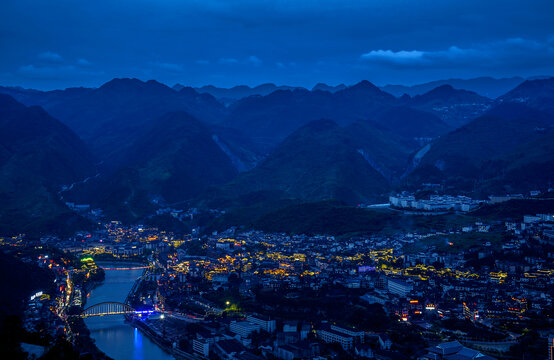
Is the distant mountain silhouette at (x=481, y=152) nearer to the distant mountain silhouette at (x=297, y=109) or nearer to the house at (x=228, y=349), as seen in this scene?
the distant mountain silhouette at (x=297, y=109)

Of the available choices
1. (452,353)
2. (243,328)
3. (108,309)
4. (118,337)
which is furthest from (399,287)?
(108,309)

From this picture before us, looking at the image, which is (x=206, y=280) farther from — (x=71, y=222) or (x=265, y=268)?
(x=71, y=222)

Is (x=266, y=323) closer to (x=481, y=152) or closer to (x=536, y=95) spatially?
(x=481, y=152)

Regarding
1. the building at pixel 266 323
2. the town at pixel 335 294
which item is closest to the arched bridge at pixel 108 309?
the town at pixel 335 294

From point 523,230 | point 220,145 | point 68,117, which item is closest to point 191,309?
point 523,230

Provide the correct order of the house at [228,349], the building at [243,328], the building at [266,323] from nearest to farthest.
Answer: the house at [228,349], the building at [243,328], the building at [266,323]

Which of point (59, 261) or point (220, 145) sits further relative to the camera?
point (220, 145)

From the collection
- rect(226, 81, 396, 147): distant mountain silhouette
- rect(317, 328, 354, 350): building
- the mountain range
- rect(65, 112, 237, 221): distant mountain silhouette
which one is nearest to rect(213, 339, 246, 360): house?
rect(317, 328, 354, 350): building
